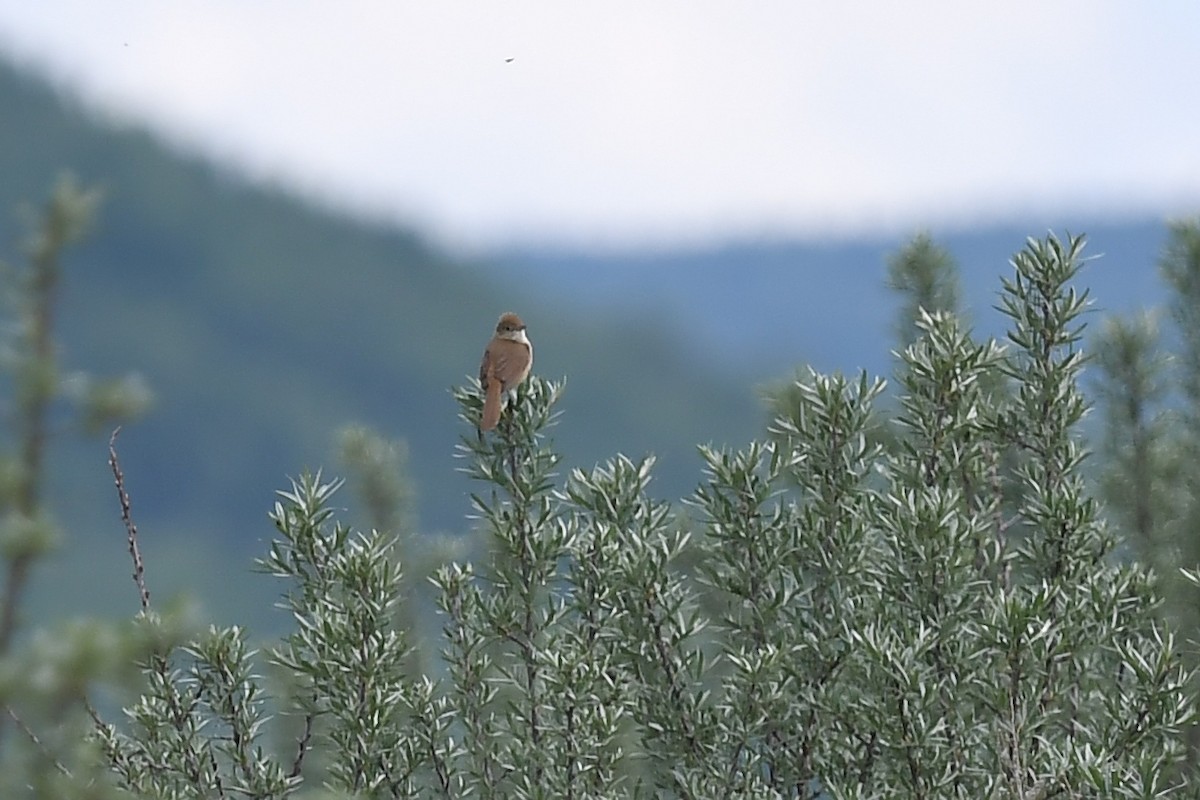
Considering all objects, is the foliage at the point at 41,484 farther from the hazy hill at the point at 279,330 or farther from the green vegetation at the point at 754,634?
the hazy hill at the point at 279,330

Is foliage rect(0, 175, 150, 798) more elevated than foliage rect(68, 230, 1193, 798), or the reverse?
foliage rect(0, 175, 150, 798)

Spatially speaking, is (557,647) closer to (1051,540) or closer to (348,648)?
(348,648)

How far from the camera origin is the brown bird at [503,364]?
412 cm

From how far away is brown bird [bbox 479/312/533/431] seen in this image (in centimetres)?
412

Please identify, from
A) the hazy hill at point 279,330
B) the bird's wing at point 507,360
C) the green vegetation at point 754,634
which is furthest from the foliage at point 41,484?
the hazy hill at point 279,330

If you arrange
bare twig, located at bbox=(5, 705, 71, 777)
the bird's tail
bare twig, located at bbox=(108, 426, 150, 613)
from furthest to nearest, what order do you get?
the bird's tail < bare twig, located at bbox=(108, 426, 150, 613) < bare twig, located at bbox=(5, 705, 71, 777)

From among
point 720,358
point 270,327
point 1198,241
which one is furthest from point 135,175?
point 1198,241

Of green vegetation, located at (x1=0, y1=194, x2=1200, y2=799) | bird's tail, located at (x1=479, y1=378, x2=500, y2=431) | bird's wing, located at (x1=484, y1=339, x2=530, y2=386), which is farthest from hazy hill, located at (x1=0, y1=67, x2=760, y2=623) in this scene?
green vegetation, located at (x1=0, y1=194, x2=1200, y2=799)

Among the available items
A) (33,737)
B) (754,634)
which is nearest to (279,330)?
(754,634)

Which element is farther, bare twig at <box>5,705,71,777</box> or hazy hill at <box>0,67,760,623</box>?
hazy hill at <box>0,67,760,623</box>

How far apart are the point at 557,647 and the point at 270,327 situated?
14222 centimetres

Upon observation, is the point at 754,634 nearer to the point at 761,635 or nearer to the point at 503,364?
the point at 761,635

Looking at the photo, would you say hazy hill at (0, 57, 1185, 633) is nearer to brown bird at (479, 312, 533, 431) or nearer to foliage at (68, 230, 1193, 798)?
brown bird at (479, 312, 533, 431)

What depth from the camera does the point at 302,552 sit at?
12.0 feet
